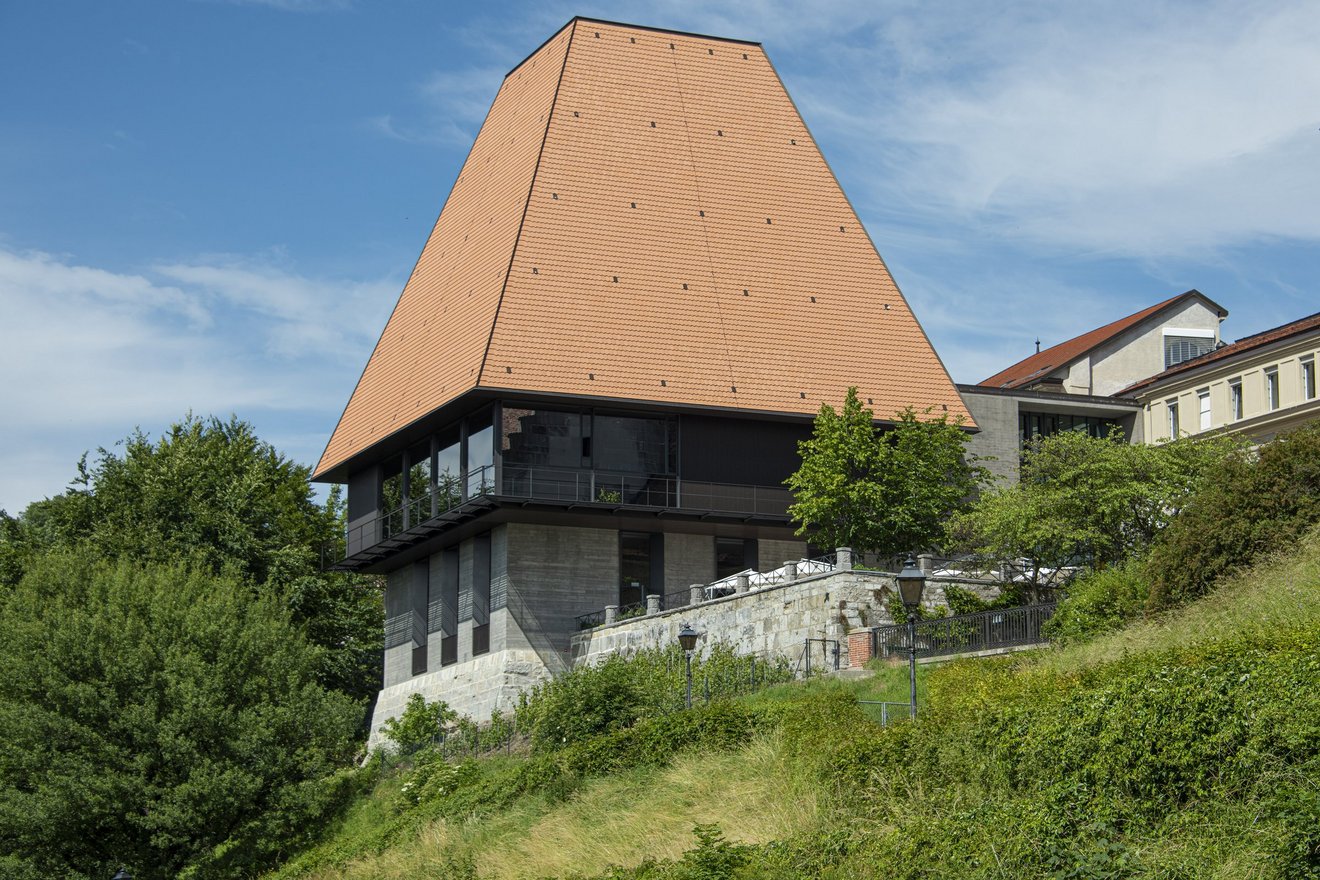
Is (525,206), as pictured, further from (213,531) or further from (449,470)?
(213,531)

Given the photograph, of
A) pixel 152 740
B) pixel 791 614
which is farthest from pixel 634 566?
pixel 152 740

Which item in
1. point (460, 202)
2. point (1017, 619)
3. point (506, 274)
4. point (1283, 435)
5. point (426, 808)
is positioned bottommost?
point (426, 808)

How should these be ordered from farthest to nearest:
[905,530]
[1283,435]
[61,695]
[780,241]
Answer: [780,241]
[905,530]
[61,695]
[1283,435]

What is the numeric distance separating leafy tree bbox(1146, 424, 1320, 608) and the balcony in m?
17.4

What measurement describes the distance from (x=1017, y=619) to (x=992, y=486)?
13321 mm

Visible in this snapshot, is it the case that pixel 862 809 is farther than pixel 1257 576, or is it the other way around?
pixel 1257 576

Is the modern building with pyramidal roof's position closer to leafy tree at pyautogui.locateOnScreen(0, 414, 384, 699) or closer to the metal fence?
leafy tree at pyautogui.locateOnScreen(0, 414, 384, 699)

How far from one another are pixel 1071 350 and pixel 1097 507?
109 ft

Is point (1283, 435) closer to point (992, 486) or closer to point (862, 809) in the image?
point (862, 809)

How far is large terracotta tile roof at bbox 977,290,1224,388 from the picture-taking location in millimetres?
68000

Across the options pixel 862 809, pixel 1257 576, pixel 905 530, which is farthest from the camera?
pixel 905 530

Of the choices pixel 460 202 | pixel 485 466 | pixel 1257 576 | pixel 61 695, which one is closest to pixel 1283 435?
pixel 1257 576

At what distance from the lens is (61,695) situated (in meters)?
38.3

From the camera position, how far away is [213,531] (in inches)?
2133
